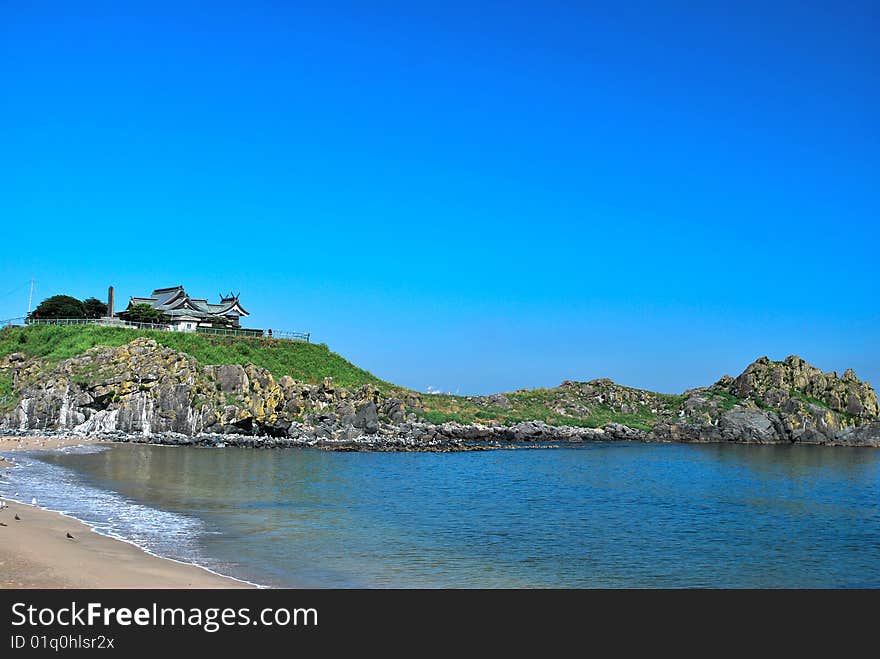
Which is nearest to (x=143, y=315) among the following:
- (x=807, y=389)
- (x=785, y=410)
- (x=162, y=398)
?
(x=162, y=398)

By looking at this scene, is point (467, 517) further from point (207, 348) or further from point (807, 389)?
point (807, 389)

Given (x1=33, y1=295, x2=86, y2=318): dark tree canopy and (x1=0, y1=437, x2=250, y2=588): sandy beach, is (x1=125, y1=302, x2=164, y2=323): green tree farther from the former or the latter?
(x1=0, y1=437, x2=250, y2=588): sandy beach

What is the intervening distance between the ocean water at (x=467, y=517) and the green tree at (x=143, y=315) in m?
38.6

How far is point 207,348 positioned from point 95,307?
27.5m

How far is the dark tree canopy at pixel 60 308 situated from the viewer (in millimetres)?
94125

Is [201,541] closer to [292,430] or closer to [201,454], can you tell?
[201,454]

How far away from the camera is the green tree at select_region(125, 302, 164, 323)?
302ft

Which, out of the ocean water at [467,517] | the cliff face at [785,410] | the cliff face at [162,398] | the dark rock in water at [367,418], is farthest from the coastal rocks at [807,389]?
the cliff face at [162,398]

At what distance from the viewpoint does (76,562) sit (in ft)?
59.9
